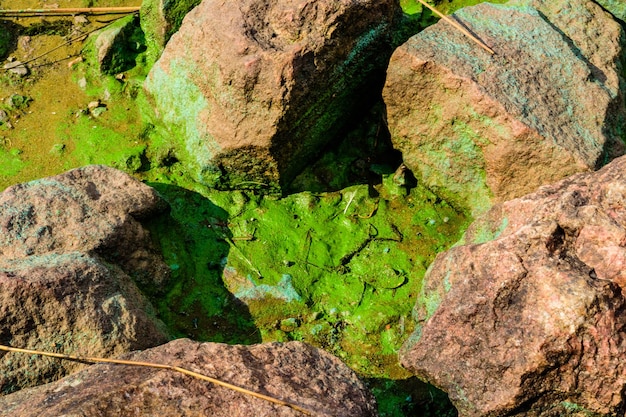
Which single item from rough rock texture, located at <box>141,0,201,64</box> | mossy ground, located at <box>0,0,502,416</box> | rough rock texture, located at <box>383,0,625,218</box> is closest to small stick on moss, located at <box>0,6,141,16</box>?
rough rock texture, located at <box>141,0,201,64</box>

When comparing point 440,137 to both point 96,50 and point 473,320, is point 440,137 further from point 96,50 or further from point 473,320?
point 96,50

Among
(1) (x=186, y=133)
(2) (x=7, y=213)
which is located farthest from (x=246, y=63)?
(2) (x=7, y=213)

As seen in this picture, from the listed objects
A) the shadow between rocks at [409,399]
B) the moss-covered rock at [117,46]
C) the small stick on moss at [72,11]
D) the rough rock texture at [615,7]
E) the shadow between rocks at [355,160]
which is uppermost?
the small stick on moss at [72,11]

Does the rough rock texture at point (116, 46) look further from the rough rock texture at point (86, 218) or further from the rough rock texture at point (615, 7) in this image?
the rough rock texture at point (615, 7)

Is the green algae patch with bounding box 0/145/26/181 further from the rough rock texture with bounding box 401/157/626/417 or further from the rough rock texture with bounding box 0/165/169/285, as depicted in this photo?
the rough rock texture with bounding box 401/157/626/417

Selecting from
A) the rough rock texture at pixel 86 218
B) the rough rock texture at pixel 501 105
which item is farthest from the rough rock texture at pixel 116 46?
the rough rock texture at pixel 501 105

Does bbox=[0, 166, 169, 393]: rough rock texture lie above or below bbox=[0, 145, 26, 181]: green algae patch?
below
